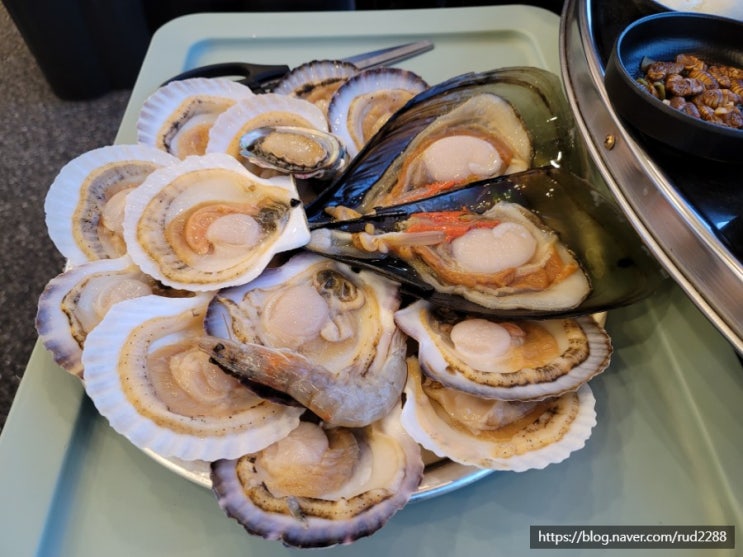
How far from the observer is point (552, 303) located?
30.9 inches

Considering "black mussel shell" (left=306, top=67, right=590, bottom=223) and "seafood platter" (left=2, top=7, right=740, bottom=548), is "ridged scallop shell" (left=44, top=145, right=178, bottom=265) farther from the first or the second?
"black mussel shell" (left=306, top=67, right=590, bottom=223)

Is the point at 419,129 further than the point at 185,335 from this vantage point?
Yes

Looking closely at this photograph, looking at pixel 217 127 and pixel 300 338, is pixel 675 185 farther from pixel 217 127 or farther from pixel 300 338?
pixel 217 127

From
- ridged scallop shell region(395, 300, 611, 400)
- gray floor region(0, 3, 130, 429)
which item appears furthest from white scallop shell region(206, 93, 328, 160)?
gray floor region(0, 3, 130, 429)

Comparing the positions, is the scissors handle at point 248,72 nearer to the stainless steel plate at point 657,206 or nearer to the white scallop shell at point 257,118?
the white scallop shell at point 257,118

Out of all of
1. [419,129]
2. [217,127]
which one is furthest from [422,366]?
[217,127]

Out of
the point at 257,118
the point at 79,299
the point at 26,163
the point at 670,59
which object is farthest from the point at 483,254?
the point at 26,163

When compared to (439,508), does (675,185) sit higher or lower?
higher

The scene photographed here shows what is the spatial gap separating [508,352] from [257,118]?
575 mm

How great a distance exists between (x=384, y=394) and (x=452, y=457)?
4.3 inches

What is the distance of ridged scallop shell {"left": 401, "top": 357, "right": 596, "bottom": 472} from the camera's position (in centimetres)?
67

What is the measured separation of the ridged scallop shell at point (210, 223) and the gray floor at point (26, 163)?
788 millimetres

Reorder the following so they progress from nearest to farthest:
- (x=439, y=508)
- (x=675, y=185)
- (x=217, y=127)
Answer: (x=675, y=185), (x=439, y=508), (x=217, y=127)

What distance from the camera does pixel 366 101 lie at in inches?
41.5
